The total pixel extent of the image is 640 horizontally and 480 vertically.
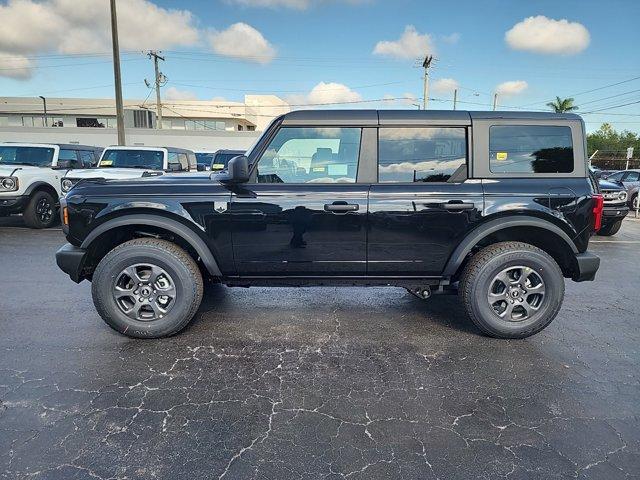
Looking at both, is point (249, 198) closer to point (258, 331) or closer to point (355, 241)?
point (355, 241)

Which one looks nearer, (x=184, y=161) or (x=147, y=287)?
(x=147, y=287)

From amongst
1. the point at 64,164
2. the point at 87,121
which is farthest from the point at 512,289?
the point at 87,121

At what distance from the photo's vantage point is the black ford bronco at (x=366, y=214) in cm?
356

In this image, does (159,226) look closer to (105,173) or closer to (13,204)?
(105,173)

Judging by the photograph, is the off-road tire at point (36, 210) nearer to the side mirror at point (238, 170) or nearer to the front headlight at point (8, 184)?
the front headlight at point (8, 184)

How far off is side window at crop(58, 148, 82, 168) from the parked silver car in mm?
15163

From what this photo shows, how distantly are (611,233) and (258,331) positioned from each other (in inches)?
370

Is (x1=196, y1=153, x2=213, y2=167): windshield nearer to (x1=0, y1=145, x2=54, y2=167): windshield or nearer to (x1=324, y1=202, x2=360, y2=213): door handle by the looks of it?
(x1=0, y1=145, x2=54, y2=167): windshield

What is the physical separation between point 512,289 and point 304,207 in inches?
75.7

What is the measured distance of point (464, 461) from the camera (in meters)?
2.27

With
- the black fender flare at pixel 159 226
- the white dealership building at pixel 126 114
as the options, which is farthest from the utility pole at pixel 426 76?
the black fender flare at pixel 159 226

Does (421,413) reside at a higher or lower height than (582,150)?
lower

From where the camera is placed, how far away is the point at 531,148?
3.66 meters

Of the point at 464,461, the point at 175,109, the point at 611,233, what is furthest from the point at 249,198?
the point at 175,109
